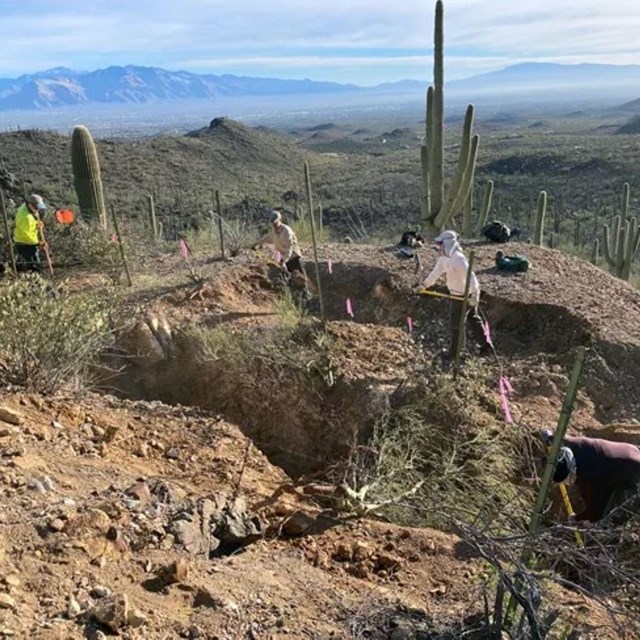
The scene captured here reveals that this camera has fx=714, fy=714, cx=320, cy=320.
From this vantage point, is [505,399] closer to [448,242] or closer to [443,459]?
[443,459]

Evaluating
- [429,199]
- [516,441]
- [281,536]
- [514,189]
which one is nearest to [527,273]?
[429,199]

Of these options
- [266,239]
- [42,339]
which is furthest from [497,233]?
[42,339]

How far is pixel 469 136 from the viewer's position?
11047mm

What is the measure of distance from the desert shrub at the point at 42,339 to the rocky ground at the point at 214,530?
0.27 meters

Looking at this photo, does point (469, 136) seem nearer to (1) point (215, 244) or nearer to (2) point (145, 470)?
(1) point (215, 244)

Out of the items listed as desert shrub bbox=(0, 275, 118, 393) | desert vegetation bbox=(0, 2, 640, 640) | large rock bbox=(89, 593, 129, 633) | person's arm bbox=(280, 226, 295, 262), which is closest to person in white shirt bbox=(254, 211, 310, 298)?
person's arm bbox=(280, 226, 295, 262)

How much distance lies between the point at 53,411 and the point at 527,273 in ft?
23.7

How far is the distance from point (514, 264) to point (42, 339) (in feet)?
23.0

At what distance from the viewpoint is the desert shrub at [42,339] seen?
5539 millimetres

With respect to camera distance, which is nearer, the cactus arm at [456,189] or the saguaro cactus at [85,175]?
the cactus arm at [456,189]

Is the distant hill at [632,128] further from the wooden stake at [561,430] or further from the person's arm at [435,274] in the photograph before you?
the wooden stake at [561,430]

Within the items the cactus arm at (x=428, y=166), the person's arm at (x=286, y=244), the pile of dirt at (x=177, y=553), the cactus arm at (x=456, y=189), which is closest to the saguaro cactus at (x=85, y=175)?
the person's arm at (x=286, y=244)

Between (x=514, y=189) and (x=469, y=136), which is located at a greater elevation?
(x=469, y=136)

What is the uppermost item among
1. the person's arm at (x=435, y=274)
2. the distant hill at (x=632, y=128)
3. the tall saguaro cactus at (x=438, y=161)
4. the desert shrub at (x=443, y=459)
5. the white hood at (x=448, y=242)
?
the tall saguaro cactus at (x=438, y=161)
